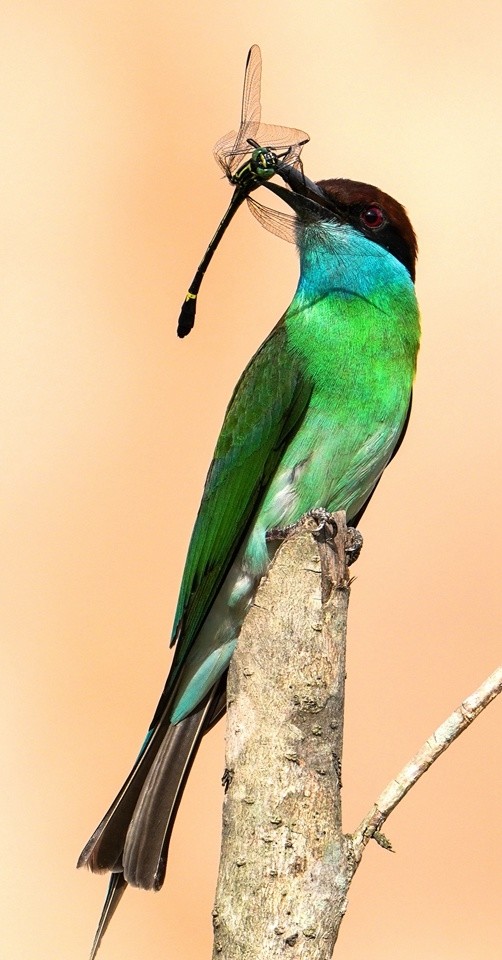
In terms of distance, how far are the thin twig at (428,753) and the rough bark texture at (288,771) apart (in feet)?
0.15

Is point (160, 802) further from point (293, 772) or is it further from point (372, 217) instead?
point (372, 217)

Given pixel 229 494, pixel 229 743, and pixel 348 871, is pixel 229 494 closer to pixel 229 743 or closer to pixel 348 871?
pixel 229 743

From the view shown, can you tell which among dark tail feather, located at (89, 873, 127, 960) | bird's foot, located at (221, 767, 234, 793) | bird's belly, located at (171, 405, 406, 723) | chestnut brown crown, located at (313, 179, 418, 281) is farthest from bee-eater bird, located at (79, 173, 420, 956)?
bird's foot, located at (221, 767, 234, 793)

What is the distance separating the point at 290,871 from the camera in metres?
1.80

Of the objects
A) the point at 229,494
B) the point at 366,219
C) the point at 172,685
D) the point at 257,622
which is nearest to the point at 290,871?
the point at 257,622

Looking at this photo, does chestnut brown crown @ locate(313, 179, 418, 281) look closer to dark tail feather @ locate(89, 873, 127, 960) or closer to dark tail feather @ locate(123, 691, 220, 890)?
dark tail feather @ locate(123, 691, 220, 890)

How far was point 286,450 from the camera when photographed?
2.98 meters

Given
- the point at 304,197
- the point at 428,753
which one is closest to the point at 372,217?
the point at 304,197

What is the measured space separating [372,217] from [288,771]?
1969 mm

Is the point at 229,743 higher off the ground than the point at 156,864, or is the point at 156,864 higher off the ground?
the point at 229,743

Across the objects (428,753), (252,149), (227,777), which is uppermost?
(252,149)

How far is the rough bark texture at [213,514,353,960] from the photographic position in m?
1.78

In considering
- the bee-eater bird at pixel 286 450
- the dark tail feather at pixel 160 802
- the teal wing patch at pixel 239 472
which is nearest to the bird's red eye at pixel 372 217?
the bee-eater bird at pixel 286 450

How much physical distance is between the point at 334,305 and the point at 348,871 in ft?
5.71
